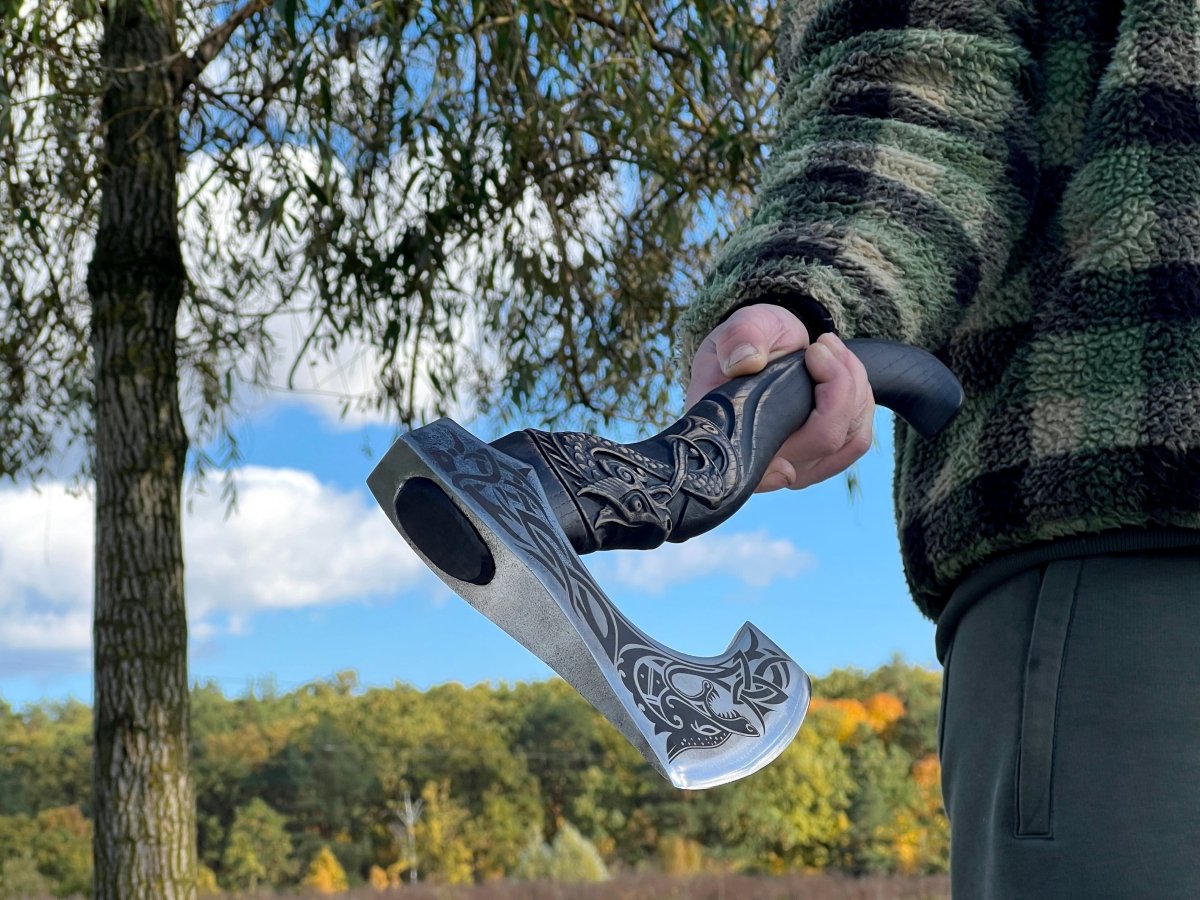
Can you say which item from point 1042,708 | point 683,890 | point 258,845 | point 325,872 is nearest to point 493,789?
point 325,872

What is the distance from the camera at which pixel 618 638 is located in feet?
2.26

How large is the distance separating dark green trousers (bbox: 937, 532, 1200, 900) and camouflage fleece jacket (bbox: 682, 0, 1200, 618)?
3 cm

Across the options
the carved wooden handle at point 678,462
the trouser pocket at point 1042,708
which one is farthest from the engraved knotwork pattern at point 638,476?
the trouser pocket at point 1042,708

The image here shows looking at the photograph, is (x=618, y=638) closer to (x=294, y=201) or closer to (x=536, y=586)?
(x=536, y=586)

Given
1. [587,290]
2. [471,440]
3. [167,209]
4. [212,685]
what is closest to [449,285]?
[587,290]

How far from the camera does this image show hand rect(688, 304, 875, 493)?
84cm

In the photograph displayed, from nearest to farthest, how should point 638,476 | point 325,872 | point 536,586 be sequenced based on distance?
point 536,586 → point 638,476 → point 325,872

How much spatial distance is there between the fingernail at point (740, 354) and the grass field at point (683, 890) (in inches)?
211

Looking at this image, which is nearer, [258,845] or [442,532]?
[442,532]

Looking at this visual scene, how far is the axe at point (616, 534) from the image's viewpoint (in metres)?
0.65

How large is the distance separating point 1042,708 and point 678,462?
36 centimetres

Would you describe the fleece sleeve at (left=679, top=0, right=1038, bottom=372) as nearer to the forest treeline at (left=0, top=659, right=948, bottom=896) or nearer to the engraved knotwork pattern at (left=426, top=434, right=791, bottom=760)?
the engraved knotwork pattern at (left=426, top=434, right=791, bottom=760)

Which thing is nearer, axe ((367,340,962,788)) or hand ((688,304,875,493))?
axe ((367,340,962,788))

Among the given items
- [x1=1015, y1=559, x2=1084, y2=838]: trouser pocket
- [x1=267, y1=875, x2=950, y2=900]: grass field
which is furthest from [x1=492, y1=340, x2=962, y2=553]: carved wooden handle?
[x1=267, y1=875, x2=950, y2=900]: grass field
